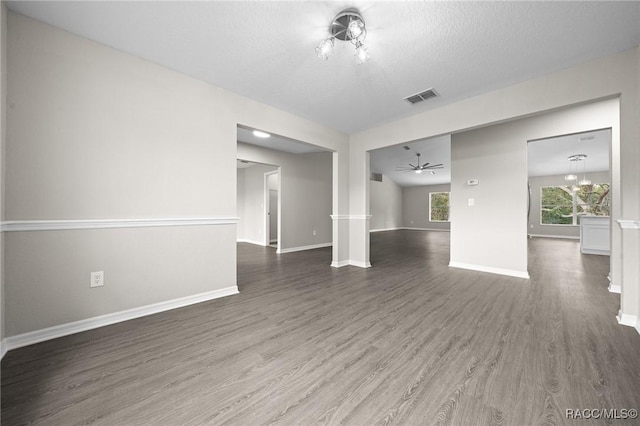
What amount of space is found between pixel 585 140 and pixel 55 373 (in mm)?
9022

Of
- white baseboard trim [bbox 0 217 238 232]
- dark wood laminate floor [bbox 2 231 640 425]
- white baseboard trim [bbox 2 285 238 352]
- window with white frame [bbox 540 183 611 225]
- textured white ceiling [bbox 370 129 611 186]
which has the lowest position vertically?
dark wood laminate floor [bbox 2 231 640 425]

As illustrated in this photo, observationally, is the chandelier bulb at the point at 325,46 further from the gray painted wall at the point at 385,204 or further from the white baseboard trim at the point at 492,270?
the gray painted wall at the point at 385,204

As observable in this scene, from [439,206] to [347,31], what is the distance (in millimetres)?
11939

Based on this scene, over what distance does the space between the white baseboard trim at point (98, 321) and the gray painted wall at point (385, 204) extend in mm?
9374

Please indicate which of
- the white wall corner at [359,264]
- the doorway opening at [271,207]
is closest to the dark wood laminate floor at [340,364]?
the white wall corner at [359,264]

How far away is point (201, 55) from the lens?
7.04 feet

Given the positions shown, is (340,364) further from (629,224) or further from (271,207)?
Answer: (271,207)

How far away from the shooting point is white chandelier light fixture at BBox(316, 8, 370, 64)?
1.66 m

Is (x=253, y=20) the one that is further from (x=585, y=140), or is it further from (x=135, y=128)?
(x=585, y=140)

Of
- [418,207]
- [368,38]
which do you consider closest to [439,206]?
[418,207]

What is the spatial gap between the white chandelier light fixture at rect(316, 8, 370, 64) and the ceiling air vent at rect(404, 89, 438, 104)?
1.22 meters

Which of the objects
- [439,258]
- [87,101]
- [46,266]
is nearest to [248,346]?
[46,266]

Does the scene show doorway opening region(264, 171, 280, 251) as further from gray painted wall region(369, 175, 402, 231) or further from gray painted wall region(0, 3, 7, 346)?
gray painted wall region(369, 175, 402, 231)

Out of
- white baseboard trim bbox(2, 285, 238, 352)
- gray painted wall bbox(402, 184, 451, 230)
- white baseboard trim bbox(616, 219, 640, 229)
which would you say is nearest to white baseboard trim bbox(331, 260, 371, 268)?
white baseboard trim bbox(2, 285, 238, 352)
